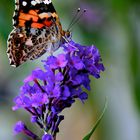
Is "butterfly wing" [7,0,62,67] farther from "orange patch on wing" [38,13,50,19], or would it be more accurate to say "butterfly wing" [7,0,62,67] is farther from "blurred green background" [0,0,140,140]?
"blurred green background" [0,0,140,140]

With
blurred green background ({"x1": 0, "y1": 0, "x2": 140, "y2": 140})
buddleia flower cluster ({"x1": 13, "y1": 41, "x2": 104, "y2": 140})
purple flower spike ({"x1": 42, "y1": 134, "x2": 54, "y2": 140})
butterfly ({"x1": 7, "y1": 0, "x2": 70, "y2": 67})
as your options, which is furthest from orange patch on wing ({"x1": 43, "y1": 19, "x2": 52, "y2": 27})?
blurred green background ({"x1": 0, "y1": 0, "x2": 140, "y2": 140})

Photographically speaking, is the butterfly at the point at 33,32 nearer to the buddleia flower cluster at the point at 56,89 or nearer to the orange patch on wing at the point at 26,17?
the orange patch on wing at the point at 26,17

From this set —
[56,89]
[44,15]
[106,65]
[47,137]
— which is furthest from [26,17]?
[106,65]

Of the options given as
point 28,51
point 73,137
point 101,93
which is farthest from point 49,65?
point 73,137

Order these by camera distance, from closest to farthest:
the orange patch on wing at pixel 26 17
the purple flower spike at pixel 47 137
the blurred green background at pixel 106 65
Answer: the purple flower spike at pixel 47 137 < the orange patch on wing at pixel 26 17 < the blurred green background at pixel 106 65

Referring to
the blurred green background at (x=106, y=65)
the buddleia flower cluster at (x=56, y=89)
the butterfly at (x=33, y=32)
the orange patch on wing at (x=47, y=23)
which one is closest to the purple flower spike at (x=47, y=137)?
the buddleia flower cluster at (x=56, y=89)

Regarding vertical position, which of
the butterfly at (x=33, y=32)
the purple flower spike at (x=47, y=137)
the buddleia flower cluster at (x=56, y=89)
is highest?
the butterfly at (x=33, y=32)
